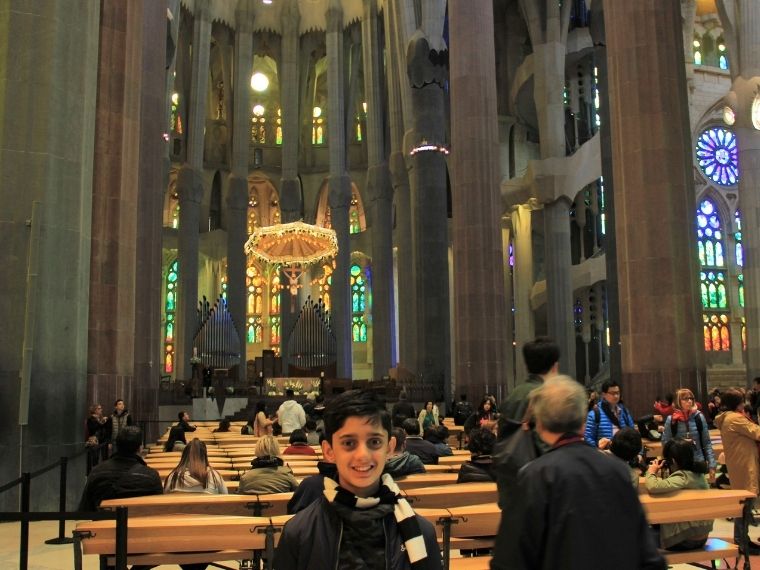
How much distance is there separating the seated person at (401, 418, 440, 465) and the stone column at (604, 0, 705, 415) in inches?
261

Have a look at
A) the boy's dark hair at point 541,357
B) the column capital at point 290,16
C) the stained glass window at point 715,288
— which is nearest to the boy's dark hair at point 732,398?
the boy's dark hair at point 541,357

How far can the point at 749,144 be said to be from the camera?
80.2 ft

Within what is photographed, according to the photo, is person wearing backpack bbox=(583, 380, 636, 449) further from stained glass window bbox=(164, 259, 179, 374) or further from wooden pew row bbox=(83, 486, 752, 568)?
stained glass window bbox=(164, 259, 179, 374)

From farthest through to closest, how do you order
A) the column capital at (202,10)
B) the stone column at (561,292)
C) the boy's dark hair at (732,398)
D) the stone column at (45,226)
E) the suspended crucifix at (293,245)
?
the column capital at (202,10)
the suspended crucifix at (293,245)
the stone column at (561,292)
the stone column at (45,226)
the boy's dark hair at (732,398)

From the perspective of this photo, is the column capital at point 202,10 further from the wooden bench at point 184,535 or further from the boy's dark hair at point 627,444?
the wooden bench at point 184,535

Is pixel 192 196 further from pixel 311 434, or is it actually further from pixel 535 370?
pixel 535 370

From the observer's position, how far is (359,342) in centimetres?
4578

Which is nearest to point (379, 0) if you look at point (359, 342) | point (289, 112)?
point (289, 112)

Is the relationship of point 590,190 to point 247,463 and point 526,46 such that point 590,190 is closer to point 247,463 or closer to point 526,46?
→ point 526,46

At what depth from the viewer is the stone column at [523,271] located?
109 feet

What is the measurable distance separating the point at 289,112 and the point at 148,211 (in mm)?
21149

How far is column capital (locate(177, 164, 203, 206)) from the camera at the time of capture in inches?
1442

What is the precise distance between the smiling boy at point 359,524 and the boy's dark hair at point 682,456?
3.32 m

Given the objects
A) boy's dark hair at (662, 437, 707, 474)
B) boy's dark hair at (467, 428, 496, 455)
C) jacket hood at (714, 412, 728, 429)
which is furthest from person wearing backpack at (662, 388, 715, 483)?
boy's dark hair at (662, 437, 707, 474)
